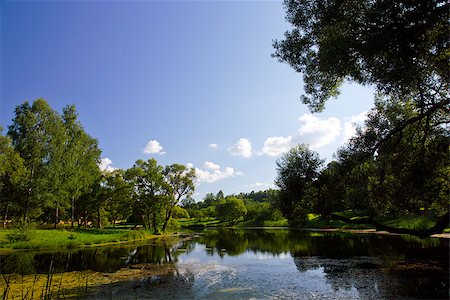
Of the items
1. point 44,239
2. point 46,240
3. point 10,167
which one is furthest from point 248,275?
point 10,167

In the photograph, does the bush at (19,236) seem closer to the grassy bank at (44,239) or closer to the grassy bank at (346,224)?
the grassy bank at (44,239)

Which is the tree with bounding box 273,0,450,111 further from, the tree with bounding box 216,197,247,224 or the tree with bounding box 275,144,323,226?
the tree with bounding box 216,197,247,224

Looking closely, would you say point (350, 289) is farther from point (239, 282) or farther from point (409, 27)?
point (409, 27)

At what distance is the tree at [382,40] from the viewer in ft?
30.8

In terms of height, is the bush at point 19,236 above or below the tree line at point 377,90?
below

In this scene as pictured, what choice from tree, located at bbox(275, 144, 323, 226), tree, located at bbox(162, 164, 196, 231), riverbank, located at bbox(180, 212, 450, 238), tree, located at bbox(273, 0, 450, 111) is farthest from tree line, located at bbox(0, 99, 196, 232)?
tree, located at bbox(273, 0, 450, 111)

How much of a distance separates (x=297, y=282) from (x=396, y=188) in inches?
396

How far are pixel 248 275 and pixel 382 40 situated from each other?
18627 mm

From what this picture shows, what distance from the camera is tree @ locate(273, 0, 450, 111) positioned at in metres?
9.40

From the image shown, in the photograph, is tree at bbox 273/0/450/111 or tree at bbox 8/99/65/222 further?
tree at bbox 8/99/65/222

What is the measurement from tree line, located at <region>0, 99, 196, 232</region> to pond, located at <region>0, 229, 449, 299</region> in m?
16.3

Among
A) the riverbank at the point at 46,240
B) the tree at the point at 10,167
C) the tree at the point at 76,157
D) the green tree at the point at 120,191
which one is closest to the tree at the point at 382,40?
the riverbank at the point at 46,240

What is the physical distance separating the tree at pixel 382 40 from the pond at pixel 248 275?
10814 mm

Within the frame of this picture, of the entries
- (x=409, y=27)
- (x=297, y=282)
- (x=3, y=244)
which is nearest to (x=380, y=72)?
(x=409, y=27)
